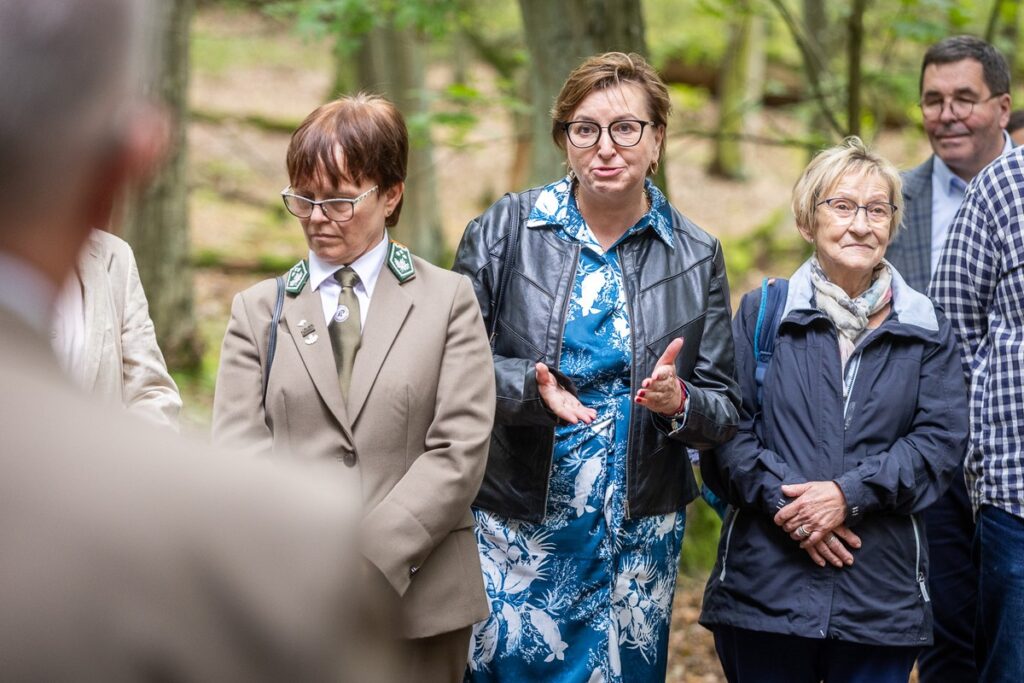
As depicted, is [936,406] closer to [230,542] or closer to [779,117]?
[230,542]

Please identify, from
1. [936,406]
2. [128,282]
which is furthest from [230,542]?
[936,406]

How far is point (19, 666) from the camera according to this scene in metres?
0.94

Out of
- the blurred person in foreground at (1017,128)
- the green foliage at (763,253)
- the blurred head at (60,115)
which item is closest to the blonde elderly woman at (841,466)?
the blurred person in foreground at (1017,128)

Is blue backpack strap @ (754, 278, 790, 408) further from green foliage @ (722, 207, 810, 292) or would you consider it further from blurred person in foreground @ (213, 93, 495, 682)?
green foliage @ (722, 207, 810, 292)

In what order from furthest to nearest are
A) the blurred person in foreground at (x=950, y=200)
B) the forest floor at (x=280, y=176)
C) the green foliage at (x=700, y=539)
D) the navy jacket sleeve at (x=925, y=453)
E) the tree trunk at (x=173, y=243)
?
the forest floor at (x=280, y=176)
the tree trunk at (x=173, y=243)
the green foliage at (x=700, y=539)
the blurred person in foreground at (x=950, y=200)
the navy jacket sleeve at (x=925, y=453)

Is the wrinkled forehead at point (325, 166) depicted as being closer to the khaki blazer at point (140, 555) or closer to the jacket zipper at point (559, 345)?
the jacket zipper at point (559, 345)

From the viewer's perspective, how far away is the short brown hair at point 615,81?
11.9 feet

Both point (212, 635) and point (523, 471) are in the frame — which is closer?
point (212, 635)

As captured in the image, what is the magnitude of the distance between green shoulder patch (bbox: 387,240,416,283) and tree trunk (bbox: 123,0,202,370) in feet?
20.4

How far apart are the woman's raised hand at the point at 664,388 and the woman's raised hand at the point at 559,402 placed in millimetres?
164

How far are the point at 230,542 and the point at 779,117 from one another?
20548 mm

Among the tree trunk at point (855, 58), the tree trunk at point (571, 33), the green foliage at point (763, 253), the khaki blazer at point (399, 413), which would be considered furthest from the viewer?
the green foliage at point (763, 253)

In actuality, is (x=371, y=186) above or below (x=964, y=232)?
above

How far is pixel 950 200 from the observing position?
14.6 ft
